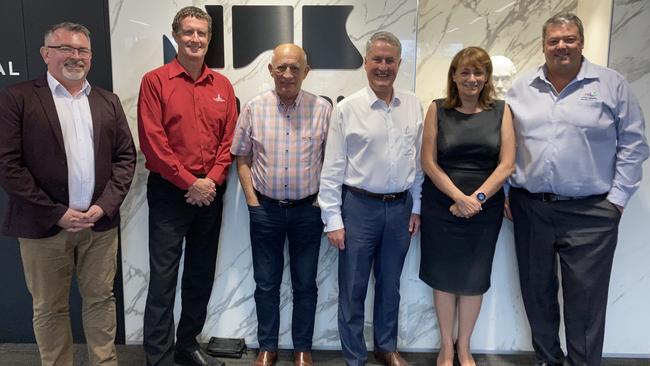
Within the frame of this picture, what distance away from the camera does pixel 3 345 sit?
9.97ft

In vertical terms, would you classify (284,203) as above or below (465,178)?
below

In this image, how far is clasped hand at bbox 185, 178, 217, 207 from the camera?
8.34 feet

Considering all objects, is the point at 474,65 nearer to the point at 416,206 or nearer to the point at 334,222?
the point at 416,206

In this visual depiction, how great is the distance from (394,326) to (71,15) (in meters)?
2.47

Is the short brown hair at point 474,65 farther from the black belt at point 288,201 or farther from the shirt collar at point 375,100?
the black belt at point 288,201

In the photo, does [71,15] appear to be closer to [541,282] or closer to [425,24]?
[425,24]

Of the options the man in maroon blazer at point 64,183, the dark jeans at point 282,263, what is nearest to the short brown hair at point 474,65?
the dark jeans at point 282,263

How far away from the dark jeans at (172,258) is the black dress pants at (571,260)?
164 centimetres

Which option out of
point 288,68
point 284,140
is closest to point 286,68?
point 288,68

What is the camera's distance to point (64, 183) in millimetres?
2312

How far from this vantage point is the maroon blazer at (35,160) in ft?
7.27

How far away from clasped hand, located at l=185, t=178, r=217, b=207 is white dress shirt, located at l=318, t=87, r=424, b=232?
1.82 feet

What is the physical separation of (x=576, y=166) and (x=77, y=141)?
93.4 inches

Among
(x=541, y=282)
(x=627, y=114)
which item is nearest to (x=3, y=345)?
(x=541, y=282)
